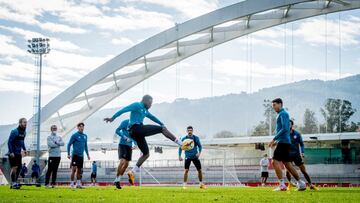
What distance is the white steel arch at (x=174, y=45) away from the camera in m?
38.9

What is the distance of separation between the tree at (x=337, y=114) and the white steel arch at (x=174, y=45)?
37.1 ft

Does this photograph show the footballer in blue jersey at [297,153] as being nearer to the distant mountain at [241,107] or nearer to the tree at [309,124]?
the tree at [309,124]

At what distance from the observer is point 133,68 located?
164 ft

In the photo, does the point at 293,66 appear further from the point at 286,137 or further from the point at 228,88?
the point at 286,137

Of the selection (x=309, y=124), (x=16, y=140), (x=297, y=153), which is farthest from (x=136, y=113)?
(x=309, y=124)

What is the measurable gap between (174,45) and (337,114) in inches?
615

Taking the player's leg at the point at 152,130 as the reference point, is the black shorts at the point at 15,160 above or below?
below

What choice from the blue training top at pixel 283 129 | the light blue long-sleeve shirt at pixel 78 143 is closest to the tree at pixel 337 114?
the light blue long-sleeve shirt at pixel 78 143

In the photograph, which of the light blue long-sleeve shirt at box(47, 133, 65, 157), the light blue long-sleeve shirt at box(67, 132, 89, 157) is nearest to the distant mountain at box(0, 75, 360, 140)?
the light blue long-sleeve shirt at box(67, 132, 89, 157)

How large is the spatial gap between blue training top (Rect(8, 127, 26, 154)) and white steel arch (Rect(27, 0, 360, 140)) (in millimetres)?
24253

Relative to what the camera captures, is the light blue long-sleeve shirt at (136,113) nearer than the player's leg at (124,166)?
Yes

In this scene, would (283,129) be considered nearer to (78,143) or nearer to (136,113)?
(136,113)

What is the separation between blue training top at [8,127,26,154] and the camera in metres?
16.1

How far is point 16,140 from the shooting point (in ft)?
53.4
